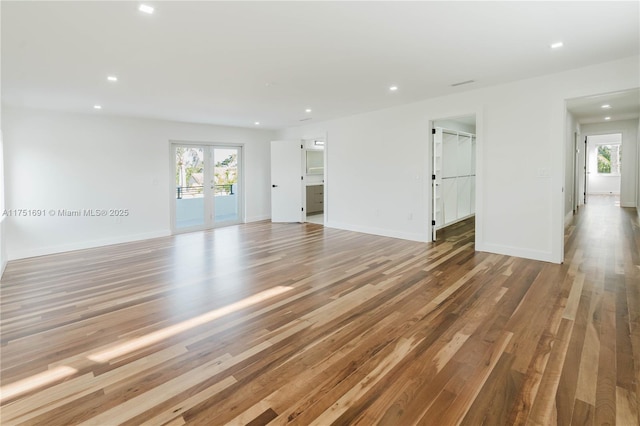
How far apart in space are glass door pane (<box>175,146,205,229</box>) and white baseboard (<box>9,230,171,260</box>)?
56 cm

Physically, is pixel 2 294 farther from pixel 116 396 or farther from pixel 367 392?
pixel 367 392

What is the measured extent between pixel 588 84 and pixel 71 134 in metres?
7.71

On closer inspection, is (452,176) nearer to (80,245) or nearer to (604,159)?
(80,245)

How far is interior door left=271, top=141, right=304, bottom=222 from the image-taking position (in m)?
8.16

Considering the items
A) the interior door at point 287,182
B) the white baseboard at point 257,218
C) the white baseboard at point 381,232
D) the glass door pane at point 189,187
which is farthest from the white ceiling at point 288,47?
the white baseboard at point 257,218

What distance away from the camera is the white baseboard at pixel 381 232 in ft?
18.9

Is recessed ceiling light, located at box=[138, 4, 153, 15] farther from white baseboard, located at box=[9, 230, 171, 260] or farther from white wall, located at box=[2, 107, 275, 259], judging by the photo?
white baseboard, located at box=[9, 230, 171, 260]

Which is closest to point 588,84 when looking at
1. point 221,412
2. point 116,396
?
point 221,412

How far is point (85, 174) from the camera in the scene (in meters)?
5.85

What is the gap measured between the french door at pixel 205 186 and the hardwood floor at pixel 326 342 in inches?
109

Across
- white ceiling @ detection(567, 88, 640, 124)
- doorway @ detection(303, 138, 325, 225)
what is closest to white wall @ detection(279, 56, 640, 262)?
white ceiling @ detection(567, 88, 640, 124)

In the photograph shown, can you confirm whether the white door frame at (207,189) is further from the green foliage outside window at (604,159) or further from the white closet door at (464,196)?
the green foliage outside window at (604,159)

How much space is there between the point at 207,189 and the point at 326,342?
599 centimetres

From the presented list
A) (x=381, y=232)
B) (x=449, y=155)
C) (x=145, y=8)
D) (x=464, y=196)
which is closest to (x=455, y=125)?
(x=449, y=155)
